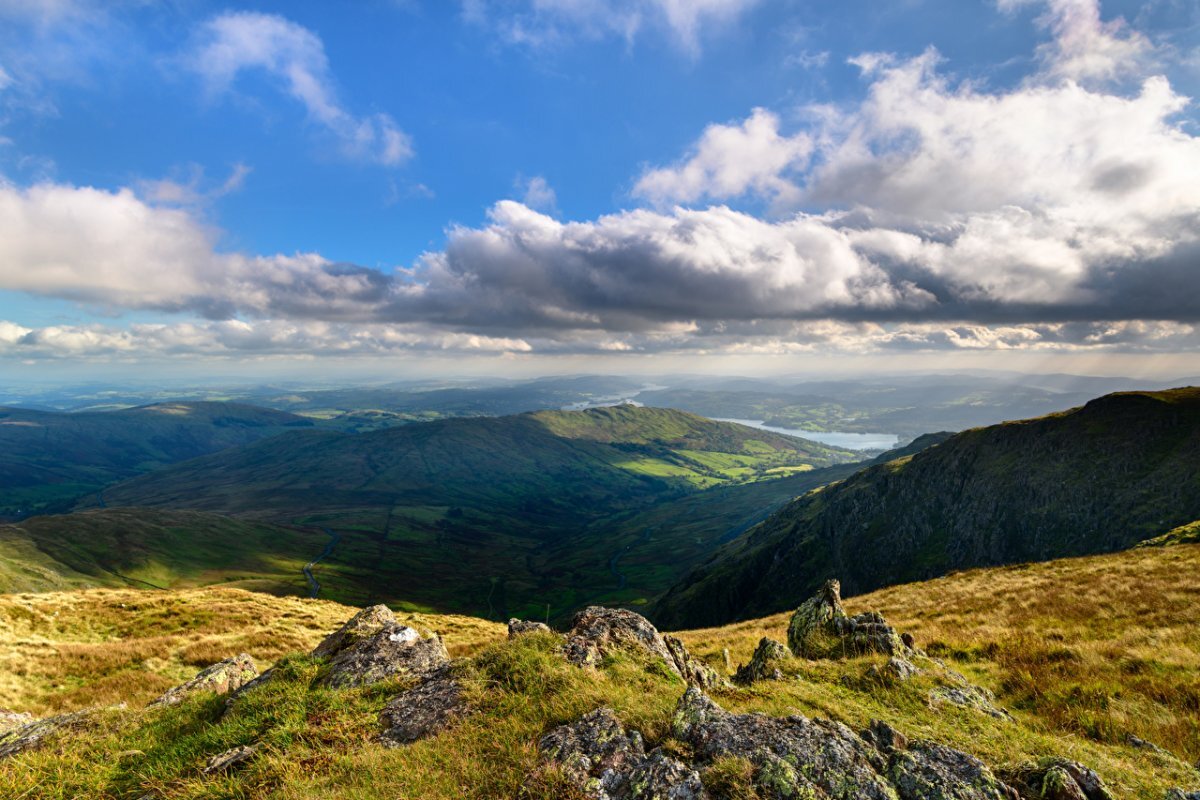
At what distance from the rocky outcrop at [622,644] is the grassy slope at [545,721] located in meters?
0.68

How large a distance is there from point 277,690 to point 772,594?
157490mm

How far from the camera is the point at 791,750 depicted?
8586 mm

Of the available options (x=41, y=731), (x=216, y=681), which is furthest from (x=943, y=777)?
(x=216, y=681)

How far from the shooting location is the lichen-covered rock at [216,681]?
50.8 feet

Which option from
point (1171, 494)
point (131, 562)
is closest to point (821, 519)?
point (1171, 494)

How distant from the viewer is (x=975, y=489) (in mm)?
133750

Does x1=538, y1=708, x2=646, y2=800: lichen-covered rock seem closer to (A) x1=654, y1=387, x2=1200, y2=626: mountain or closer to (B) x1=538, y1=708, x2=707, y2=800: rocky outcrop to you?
(B) x1=538, y1=708, x2=707, y2=800: rocky outcrop

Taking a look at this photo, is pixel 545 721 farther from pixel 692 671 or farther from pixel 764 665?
pixel 764 665

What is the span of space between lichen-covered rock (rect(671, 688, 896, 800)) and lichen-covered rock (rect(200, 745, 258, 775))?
857 centimetres

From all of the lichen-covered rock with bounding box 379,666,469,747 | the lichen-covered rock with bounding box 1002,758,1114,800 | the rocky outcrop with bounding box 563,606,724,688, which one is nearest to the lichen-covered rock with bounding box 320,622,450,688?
the lichen-covered rock with bounding box 379,666,469,747

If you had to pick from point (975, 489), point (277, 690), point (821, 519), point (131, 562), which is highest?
point (277, 690)

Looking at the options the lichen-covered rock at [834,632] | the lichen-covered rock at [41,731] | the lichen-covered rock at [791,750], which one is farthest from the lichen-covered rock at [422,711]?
the lichen-covered rock at [834,632]

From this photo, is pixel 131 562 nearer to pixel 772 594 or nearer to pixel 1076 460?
pixel 772 594

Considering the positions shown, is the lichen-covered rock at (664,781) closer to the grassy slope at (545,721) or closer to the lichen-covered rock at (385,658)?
the grassy slope at (545,721)
